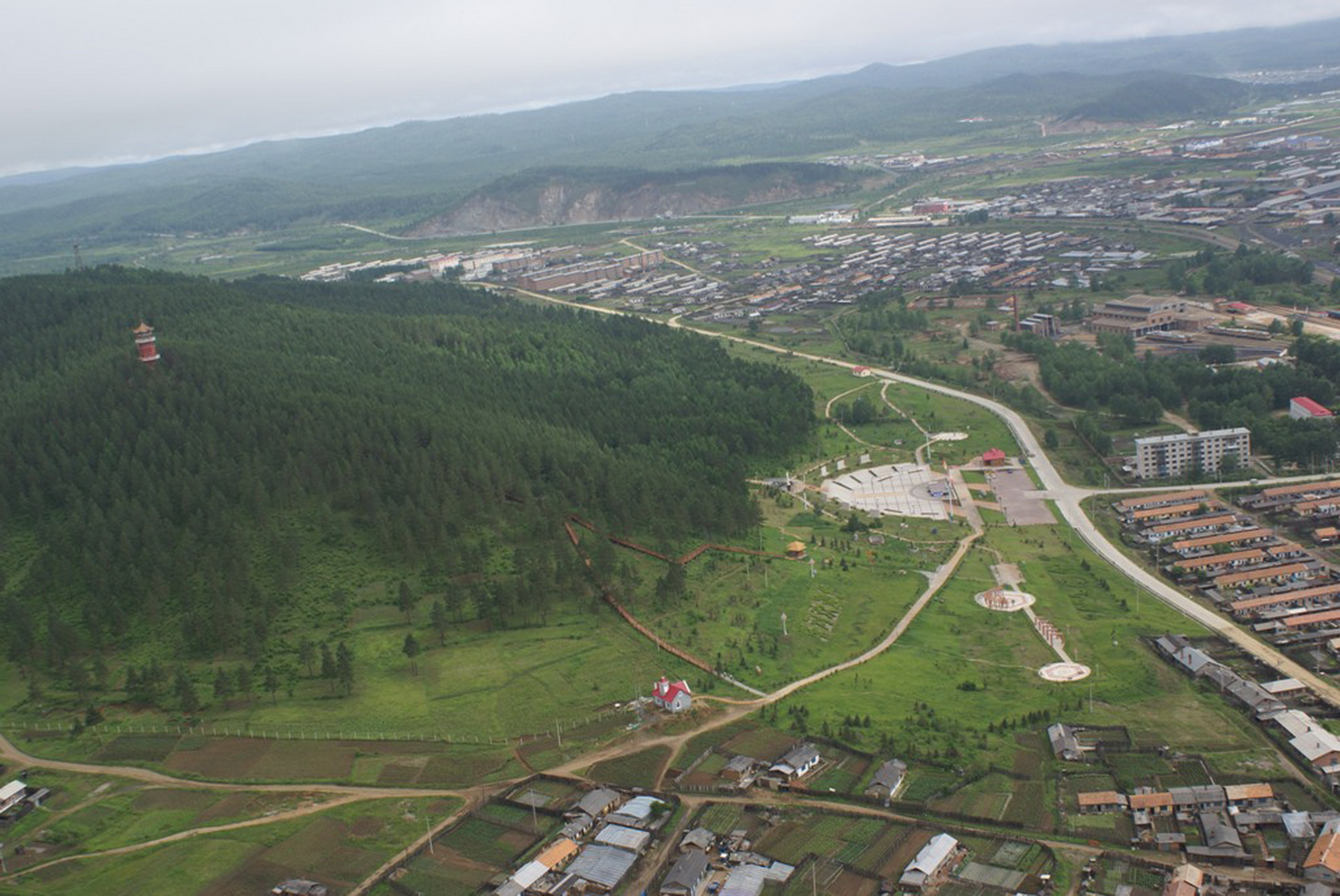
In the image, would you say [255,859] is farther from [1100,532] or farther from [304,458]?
[1100,532]

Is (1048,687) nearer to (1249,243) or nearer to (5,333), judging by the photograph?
(5,333)

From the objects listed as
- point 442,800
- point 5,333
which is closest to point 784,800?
point 442,800

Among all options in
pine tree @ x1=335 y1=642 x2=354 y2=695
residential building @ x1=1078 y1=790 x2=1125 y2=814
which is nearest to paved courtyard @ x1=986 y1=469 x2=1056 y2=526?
residential building @ x1=1078 y1=790 x2=1125 y2=814

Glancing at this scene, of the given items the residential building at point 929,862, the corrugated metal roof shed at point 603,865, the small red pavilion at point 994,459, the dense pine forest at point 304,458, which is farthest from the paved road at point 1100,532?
the corrugated metal roof shed at point 603,865

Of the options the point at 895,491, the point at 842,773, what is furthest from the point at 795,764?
the point at 895,491

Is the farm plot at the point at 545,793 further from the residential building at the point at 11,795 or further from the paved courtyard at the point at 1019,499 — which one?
the paved courtyard at the point at 1019,499

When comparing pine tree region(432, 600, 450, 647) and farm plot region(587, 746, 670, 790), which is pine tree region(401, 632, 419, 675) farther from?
farm plot region(587, 746, 670, 790)

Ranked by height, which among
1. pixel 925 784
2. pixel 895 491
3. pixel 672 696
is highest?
pixel 672 696

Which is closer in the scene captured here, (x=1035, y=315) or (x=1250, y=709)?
(x=1250, y=709)
